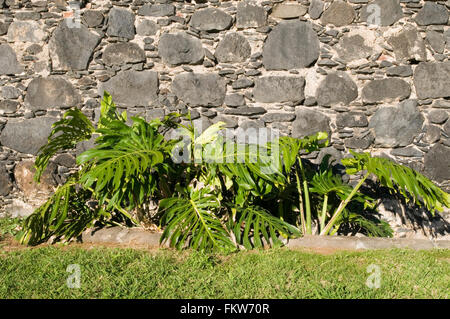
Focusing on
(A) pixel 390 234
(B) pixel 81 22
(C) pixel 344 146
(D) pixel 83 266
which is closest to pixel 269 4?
(C) pixel 344 146

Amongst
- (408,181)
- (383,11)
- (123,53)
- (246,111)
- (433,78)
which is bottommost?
(408,181)

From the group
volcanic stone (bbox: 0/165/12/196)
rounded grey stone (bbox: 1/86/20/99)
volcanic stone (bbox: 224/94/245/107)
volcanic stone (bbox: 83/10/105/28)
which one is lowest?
volcanic stone (bbox: 0/165/12/196)

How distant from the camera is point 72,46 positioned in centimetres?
360

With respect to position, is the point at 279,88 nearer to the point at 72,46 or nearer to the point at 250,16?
the point at 250,16

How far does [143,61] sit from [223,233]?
5.71 ft

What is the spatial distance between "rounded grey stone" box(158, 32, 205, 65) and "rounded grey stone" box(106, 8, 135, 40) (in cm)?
29

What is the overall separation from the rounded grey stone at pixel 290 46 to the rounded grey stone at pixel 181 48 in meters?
0.58

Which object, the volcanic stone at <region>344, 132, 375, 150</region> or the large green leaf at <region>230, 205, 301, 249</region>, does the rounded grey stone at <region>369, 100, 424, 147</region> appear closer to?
the volcanic stone at <region>344, 132, 375, 150</region>

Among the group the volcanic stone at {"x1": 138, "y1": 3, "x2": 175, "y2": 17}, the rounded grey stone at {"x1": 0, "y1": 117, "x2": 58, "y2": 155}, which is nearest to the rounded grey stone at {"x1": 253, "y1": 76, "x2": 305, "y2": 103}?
the volcanic stone at {"x1": 138, "y1": 3, "x2": 175, "y2": 17}

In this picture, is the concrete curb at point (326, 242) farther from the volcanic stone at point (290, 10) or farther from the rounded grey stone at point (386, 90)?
the volcanic stone at point (290, 10)

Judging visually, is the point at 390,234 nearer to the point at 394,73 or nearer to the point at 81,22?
the point at 394,73

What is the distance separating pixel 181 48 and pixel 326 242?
2.01 meters

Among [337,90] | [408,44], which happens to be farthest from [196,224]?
[408,44]

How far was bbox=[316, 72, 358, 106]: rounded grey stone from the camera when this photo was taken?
349cm
